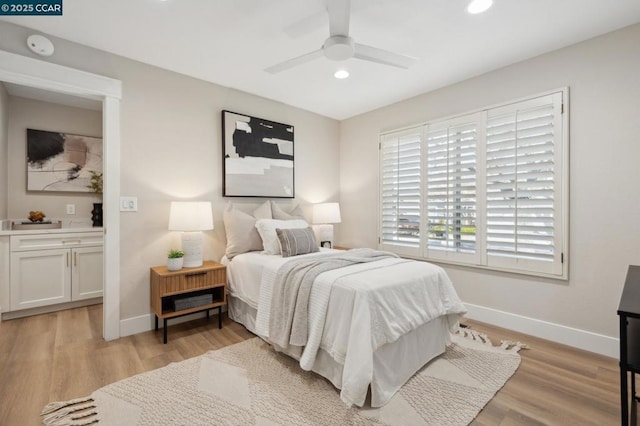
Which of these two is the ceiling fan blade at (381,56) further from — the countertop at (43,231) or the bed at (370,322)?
the countertop at (43,231)

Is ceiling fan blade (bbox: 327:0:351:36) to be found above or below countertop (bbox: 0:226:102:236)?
above

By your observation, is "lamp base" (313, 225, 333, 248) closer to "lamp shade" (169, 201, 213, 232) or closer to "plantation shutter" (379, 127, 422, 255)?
"plantation shutter" (379, 127, 422, 255)

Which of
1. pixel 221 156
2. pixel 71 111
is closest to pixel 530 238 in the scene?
pixel 221 156

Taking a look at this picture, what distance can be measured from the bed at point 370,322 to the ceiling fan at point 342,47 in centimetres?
157

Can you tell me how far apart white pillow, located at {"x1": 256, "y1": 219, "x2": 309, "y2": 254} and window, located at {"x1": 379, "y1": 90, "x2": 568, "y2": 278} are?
4.86ft

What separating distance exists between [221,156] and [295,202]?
1.18 m

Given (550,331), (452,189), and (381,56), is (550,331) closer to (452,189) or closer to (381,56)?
(452,189)

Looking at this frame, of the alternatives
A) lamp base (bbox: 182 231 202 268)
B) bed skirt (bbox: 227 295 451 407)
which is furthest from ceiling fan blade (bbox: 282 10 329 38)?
bed skirt (bbox: 227 295 451 407)

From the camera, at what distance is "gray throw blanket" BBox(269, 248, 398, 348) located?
210cm

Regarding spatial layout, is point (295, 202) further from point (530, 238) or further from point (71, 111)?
point (71, 111)

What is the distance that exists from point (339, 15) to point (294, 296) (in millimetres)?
1894

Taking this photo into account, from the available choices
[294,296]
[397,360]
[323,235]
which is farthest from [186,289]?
[397,360]

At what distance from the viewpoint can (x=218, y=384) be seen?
80.1 inches

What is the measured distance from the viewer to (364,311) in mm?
1784
